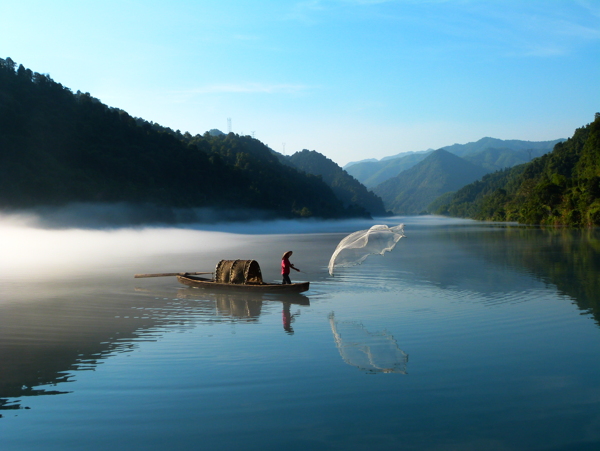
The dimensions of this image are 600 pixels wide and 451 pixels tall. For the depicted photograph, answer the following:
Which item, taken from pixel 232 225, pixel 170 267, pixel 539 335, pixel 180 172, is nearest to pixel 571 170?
pixel 232 225

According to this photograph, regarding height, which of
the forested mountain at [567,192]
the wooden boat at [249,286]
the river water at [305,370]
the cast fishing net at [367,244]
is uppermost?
the forested mountain at [567,192]

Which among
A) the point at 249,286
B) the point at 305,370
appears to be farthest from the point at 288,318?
the point at 305,370

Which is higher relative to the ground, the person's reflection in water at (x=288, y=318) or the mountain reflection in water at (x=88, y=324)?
the mountain reflection in water at (x=88, y=324)

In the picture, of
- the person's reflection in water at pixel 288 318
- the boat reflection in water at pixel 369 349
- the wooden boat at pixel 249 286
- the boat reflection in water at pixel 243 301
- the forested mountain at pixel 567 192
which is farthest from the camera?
the forested mountain at pixel 567 192

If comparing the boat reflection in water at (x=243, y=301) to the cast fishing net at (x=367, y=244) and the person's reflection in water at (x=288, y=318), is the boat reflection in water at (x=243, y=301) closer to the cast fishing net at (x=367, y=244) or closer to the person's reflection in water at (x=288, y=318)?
the person's reflection in water at (x=288, y=318)

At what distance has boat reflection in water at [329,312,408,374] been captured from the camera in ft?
30.8

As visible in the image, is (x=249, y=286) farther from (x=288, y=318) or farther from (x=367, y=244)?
(x=367, y=244)

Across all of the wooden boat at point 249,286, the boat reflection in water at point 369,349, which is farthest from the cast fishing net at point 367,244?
the boat reflection in water at point 369,349

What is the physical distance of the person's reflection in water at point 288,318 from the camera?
41.9 feet

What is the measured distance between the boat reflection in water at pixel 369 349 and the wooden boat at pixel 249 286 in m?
4.86

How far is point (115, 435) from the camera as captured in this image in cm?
652

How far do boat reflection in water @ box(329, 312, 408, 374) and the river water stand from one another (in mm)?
46

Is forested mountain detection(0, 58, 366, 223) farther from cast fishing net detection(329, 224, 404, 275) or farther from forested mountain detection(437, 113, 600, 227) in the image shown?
cast fishing net detection(329, 224, 404, 275)

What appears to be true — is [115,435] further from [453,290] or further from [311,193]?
[311,193]
